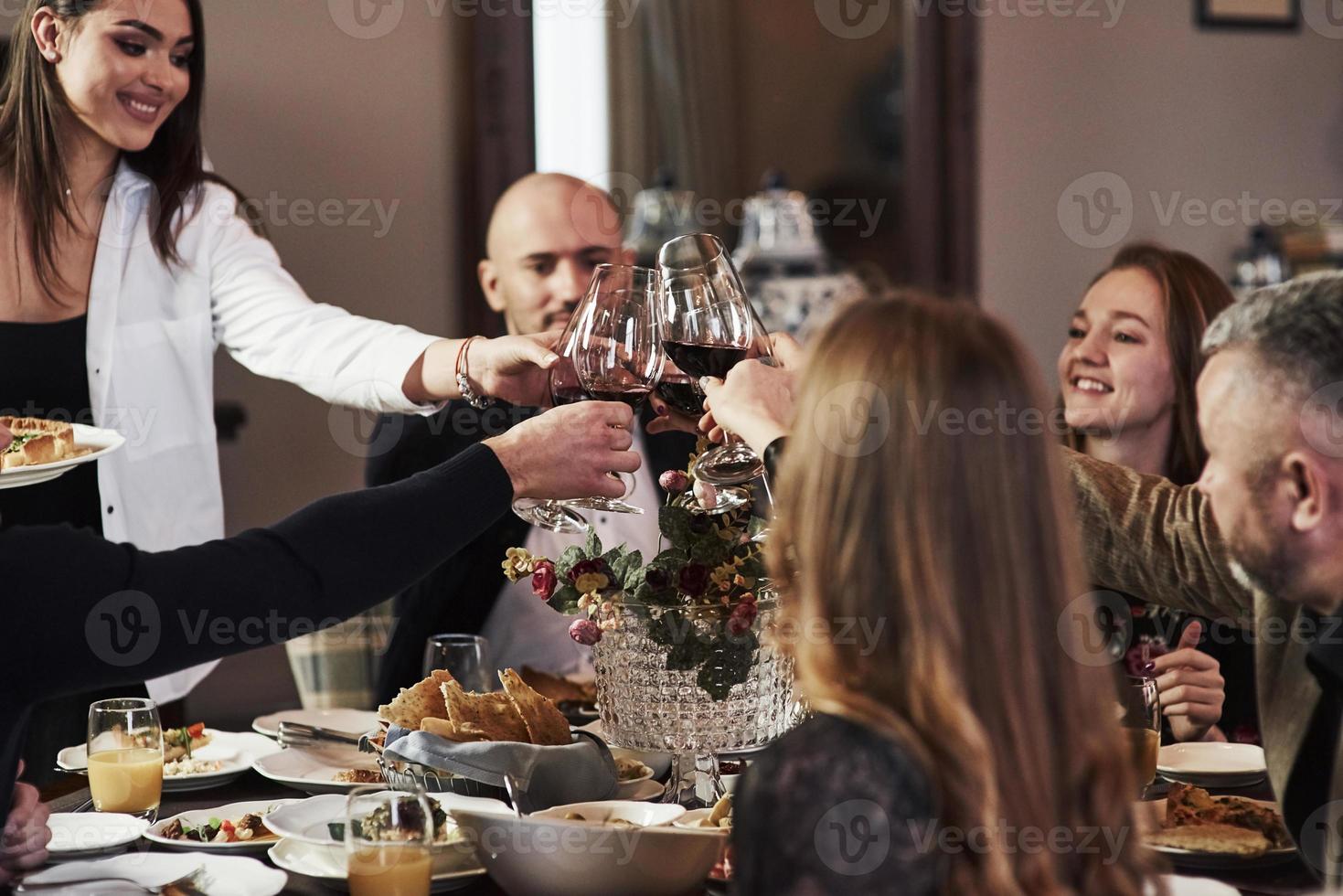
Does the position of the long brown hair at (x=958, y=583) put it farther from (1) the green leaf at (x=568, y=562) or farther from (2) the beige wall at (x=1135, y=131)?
(2) the beige wall at (x=1135, y=131)

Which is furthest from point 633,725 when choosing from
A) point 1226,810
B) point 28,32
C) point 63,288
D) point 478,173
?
point 478,173

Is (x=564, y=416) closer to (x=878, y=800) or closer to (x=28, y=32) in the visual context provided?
(x=878, y=800)

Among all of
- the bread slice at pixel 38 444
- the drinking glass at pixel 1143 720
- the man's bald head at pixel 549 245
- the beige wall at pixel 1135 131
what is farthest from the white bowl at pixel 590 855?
the beige wall at pixel 1135 131

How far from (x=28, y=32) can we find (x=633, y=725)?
4.96ft

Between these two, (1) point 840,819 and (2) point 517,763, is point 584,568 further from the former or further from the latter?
(1) point 840,819

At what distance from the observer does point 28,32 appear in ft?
7.38

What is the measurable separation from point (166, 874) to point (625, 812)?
1.40 ft

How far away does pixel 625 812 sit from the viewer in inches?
54.6

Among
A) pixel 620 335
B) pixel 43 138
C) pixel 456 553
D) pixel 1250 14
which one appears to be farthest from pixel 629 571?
pixel 1250 14

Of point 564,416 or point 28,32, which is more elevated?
point 28,32

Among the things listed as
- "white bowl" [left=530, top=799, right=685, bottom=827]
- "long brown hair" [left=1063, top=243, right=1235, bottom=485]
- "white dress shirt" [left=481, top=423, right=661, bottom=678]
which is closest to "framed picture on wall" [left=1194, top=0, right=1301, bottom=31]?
"long brown hair" [left=1063, top=243, right=1235, bottom=485]

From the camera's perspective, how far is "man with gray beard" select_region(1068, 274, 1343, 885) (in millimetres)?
1167

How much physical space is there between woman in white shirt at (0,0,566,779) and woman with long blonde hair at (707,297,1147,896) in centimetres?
119

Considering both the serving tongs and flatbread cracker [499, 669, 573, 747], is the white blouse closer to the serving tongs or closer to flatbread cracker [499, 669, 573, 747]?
the serving tongs
